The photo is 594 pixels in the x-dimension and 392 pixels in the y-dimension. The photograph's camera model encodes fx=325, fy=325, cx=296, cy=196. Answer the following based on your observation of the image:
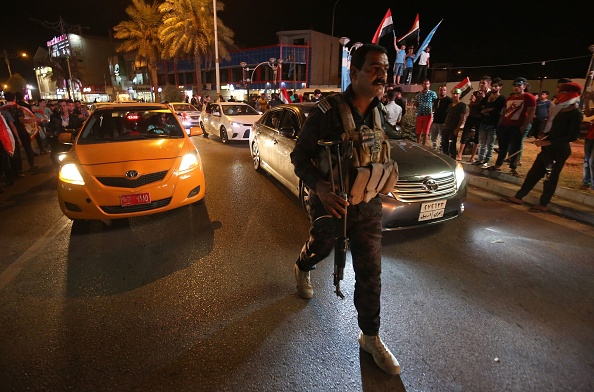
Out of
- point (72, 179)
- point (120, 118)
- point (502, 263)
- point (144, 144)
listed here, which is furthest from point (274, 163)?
point (502, 263)

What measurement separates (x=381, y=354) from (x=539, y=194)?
5341 mm

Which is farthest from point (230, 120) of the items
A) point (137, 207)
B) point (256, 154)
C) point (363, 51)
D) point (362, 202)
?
point (362, 202)

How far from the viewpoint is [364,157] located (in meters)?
2.09

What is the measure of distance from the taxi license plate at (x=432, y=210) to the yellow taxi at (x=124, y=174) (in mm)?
2972

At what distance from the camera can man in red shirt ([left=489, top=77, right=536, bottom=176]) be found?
21.3 ft

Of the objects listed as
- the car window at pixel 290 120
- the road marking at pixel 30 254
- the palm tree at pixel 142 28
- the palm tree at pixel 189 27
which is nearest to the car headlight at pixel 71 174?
the road marking at pixel 30 254

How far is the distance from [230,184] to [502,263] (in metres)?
4.79

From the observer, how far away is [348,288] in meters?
3.10

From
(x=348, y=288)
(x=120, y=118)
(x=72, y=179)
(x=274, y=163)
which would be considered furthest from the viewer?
(x=274, y=163)

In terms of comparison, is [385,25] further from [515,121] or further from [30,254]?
[30,254]

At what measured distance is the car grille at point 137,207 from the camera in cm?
392

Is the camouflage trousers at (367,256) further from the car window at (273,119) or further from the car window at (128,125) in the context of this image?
the car window at (273,119)

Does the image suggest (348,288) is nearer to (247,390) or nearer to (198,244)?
(247,390)

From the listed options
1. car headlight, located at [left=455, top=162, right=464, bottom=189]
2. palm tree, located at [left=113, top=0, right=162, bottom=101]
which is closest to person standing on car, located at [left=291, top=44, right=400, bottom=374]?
car headlight, located at [left=455, top=162, right=464, bottom=189]
